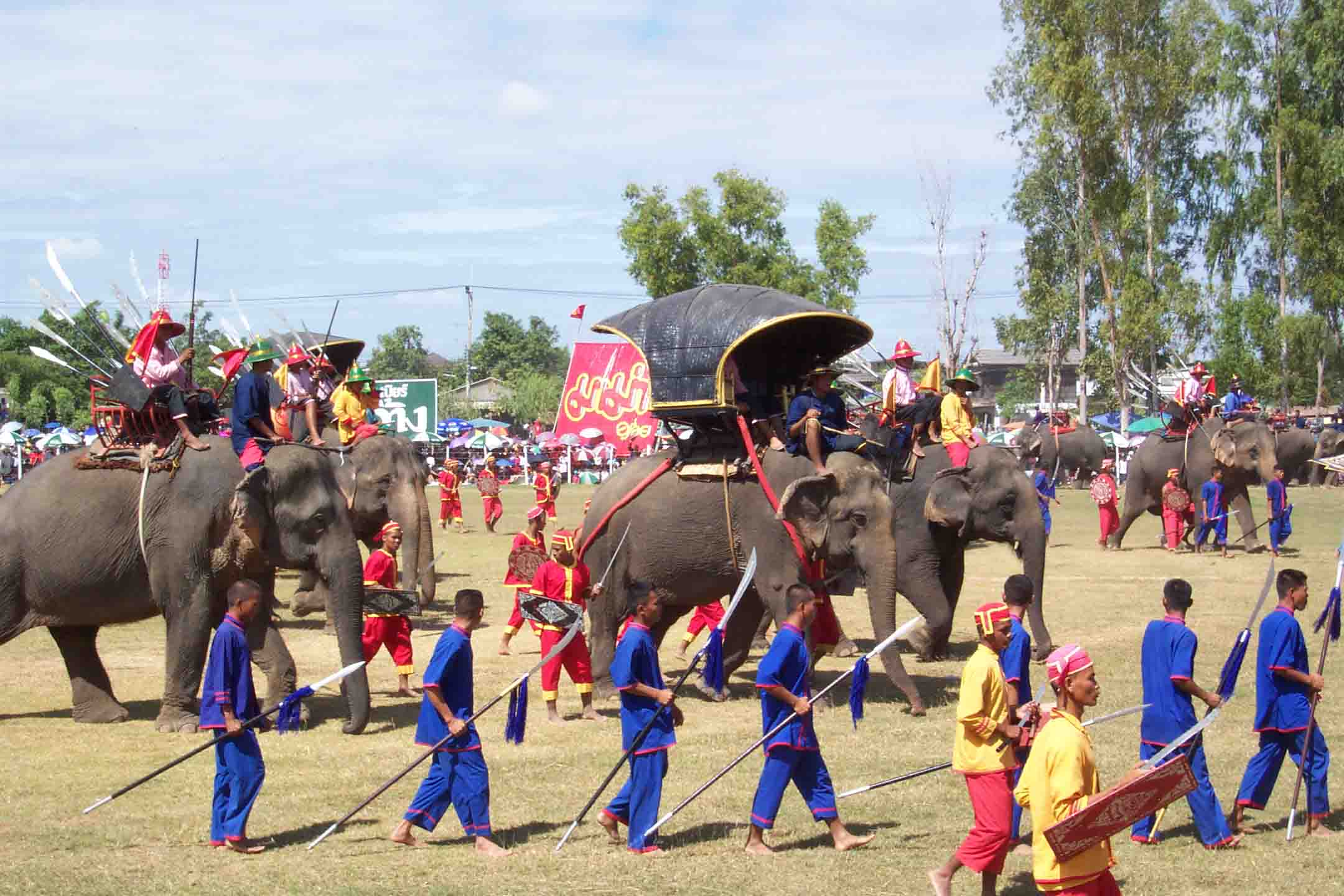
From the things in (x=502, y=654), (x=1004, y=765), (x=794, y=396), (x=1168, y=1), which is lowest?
(x=502, y=654)

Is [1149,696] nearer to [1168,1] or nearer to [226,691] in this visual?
[226,691]

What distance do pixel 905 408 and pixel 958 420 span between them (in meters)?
0.61

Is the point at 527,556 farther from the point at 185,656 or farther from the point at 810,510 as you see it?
the point at 185,656

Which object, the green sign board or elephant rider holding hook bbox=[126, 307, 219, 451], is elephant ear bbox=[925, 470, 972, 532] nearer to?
elephant rider holding hook bbox=[126, 307, 219, 451]

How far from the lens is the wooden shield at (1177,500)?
2678 cm

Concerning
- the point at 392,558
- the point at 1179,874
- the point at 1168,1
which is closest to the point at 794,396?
the point at 392,558

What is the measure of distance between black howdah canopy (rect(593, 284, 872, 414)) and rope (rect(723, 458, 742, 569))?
0.64 m

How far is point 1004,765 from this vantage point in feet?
24.4

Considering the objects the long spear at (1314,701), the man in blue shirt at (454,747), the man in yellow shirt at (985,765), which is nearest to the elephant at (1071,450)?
the long spear at (1314,701)

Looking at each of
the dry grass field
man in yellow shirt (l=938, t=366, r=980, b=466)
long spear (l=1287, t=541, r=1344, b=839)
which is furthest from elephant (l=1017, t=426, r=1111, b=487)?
long spear (l=1287, t=541, r=1344, b=839)

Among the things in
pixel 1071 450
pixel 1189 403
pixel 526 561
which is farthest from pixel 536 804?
pixel 1071 450

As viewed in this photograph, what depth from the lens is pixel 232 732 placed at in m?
8.30

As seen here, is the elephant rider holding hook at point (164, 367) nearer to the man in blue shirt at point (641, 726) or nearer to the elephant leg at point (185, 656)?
the elephant leg at point (185, 656)

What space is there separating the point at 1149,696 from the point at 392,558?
801 centimetres
